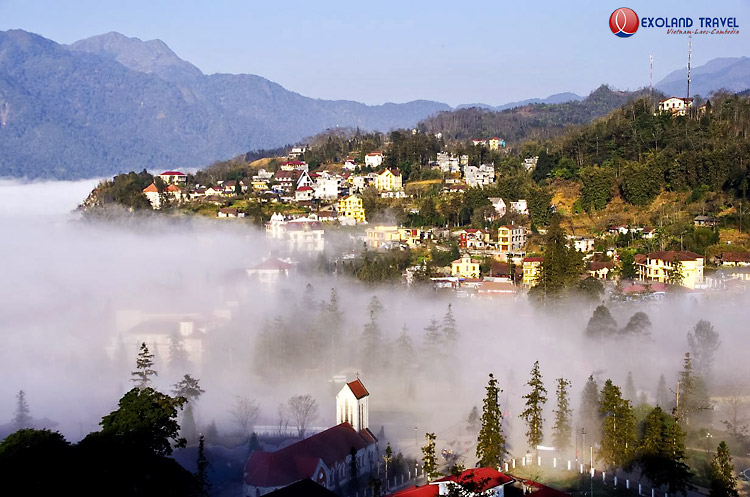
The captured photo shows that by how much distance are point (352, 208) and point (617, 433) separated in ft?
108

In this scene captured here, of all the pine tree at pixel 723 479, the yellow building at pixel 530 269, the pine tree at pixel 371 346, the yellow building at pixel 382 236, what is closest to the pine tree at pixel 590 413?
the pine tree at pixel 723 479

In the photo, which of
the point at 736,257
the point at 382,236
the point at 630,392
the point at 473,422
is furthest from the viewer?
the point at 382,236

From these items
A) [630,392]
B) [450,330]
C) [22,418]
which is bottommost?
[22,418]

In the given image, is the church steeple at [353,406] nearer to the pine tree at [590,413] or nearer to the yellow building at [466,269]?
Answer: the pine tree at [590,413]

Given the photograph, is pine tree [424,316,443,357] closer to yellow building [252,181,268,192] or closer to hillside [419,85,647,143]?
yellow building [252,181,268,192]

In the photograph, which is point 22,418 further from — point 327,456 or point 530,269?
point 530,269

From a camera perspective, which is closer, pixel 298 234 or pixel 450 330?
pixel 450 330

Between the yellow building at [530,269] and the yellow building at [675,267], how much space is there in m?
4.11

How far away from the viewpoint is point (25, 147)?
483 feet

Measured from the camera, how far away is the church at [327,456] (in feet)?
68.4

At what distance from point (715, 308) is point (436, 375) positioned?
10588 millimetres

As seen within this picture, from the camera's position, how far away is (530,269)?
40.3m

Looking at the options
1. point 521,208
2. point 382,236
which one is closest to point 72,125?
point 382,236

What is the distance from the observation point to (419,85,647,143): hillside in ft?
312
